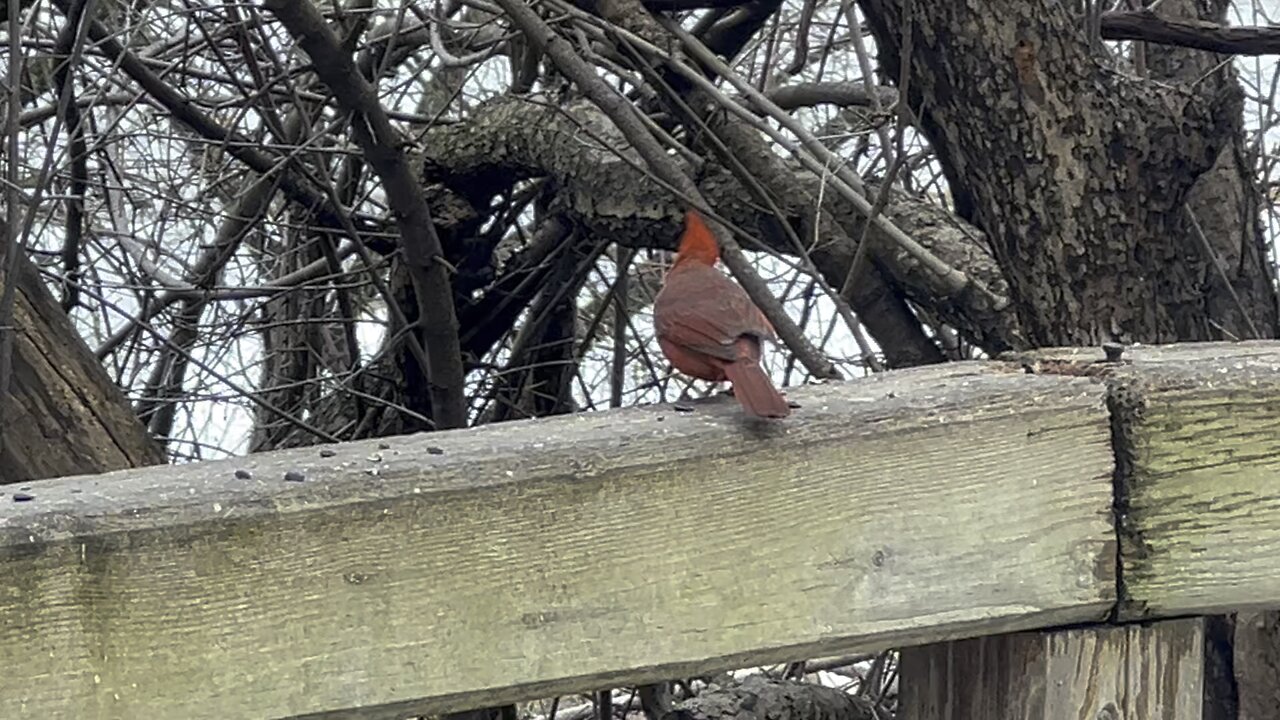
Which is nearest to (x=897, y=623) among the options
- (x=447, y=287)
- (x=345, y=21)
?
(x=447, y=287)

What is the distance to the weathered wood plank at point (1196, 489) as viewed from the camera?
4.68ft

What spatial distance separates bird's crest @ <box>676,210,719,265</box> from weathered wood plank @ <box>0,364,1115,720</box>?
45.1 inches

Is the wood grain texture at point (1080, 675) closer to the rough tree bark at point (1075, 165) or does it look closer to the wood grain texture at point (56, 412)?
the wood grain texture at point (56, 412)

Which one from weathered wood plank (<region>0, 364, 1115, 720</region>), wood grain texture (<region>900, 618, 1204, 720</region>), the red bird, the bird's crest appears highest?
the bird's crest

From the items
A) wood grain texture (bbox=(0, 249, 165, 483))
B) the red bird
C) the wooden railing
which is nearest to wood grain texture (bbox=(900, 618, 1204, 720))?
the wooden railing

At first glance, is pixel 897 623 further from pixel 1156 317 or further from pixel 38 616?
pixel 1156 317

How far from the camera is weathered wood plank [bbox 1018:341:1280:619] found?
56.2 inches

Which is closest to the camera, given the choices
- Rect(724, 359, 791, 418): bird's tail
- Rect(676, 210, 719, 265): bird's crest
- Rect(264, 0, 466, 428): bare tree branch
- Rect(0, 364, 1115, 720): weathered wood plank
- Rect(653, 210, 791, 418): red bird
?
Rect(0, 364, 1115, 720): weathered wood plank

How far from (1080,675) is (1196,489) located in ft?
0.62

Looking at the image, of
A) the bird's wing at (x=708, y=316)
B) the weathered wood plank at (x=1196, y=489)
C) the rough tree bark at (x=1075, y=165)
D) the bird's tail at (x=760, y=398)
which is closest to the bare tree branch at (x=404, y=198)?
the rough tree bark at (x=1075, y=165)

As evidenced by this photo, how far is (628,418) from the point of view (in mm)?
1421

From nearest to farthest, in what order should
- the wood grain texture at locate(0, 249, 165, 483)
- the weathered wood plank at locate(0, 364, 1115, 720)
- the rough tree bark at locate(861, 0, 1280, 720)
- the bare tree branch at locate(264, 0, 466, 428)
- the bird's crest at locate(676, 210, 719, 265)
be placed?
1. the weathered wood plank at locate(0, 364, 1115, 720)
2. the wood grain texture at locate(0, 249, 165, 483)
3. the bird's crest at locate(676, 210, 719, 265)
4. the rough tree bark at locate(861, 0, 1280, 720)
5. the bare tree branch at locate(264, 0, 466, 428)

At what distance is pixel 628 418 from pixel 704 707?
1149 millimetres

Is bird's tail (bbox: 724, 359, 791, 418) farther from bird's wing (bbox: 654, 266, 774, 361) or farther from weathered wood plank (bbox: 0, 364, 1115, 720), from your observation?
bird's wing (bbox: 654, 266, 774, 361)
